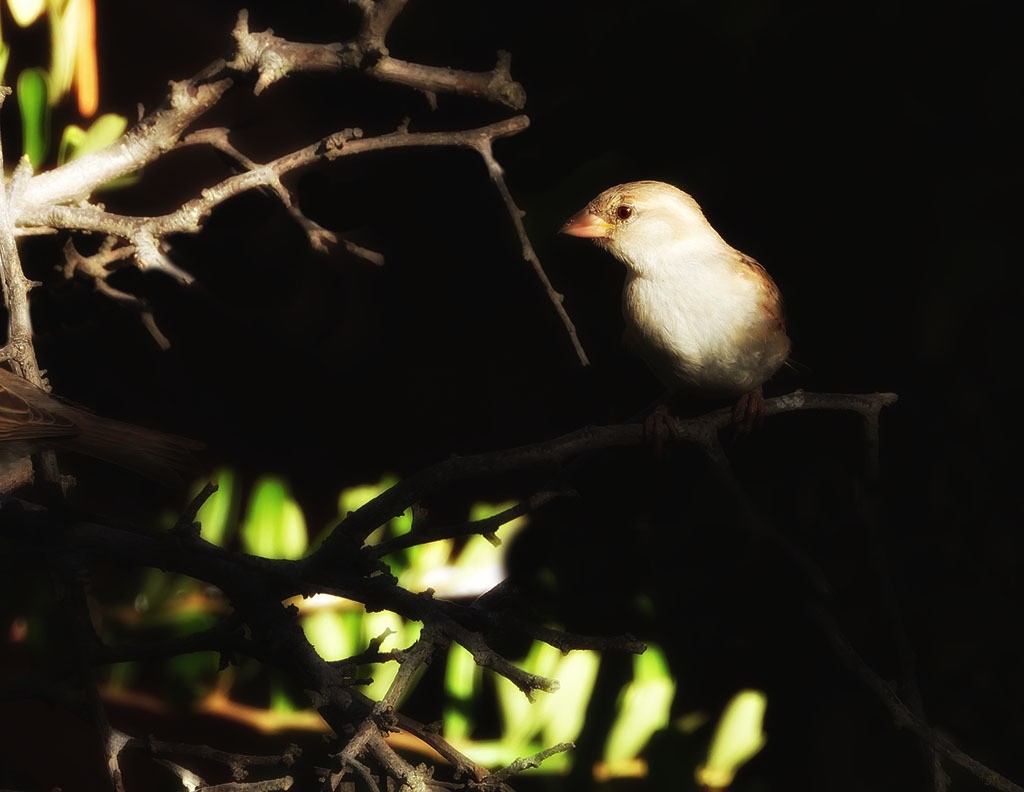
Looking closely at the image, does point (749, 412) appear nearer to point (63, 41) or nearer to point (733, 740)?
point (733, 740)

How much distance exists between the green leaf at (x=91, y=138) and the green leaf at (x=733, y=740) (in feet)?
3.87

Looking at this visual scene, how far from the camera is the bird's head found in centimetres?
131

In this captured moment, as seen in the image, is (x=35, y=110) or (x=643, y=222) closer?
(x=643, y=222)

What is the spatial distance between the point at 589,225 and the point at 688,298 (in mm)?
148

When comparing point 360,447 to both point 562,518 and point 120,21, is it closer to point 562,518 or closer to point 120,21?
point 562,518

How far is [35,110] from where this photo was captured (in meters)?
1.64

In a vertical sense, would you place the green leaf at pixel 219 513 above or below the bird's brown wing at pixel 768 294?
below

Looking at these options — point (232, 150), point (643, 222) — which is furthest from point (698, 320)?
point (232, 150)

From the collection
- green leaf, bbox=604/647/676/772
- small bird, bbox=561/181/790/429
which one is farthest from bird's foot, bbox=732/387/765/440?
green leaf, bbox=604/647/676/772

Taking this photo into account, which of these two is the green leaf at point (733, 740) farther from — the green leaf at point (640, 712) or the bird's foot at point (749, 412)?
the bird's foot at point (749, 412)

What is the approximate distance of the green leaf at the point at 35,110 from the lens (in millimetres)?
1633

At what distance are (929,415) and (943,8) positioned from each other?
56cm

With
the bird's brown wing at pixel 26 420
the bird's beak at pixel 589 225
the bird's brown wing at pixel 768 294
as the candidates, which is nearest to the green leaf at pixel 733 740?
the bird's brown wing at pixel 768 294

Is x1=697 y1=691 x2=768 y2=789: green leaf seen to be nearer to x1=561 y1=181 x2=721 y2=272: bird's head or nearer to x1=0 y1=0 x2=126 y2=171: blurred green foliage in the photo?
x1=561 y1=181 x2=721 y2=272: bird's head
